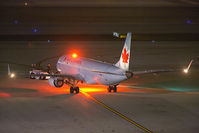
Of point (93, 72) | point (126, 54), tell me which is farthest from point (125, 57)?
point (93, 72)

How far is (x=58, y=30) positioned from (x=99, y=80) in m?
58.1

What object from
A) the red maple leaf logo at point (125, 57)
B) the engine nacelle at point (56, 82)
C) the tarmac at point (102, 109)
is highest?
the red maple leaf logo at point (125, 57)

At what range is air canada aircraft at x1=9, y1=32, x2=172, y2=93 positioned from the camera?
97.6 ft

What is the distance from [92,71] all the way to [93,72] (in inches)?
8.5

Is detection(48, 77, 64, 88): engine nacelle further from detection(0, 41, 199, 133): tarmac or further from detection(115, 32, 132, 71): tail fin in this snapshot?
detection(115, 32, 132, 71): tail fin

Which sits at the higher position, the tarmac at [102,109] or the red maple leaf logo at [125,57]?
the red maple leaf logo at [125,57]

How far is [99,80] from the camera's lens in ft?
105

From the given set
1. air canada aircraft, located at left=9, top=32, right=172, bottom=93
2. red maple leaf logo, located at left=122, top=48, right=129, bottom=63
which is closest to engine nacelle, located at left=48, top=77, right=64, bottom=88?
air canada aircraft, located at left=9, top=32, right=172, bottom=93

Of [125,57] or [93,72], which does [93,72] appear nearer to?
[93,72]

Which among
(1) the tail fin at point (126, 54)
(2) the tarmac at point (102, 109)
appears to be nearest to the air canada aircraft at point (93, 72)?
(1) the tail fin at point (126, 54)

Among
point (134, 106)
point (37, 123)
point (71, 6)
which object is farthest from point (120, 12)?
point (37, 123)

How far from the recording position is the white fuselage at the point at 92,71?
1187 inches

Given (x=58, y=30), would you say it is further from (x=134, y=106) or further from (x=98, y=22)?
(x=134, y=106)

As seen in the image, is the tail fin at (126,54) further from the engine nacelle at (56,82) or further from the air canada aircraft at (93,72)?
the engine nacelle at (56,82)
